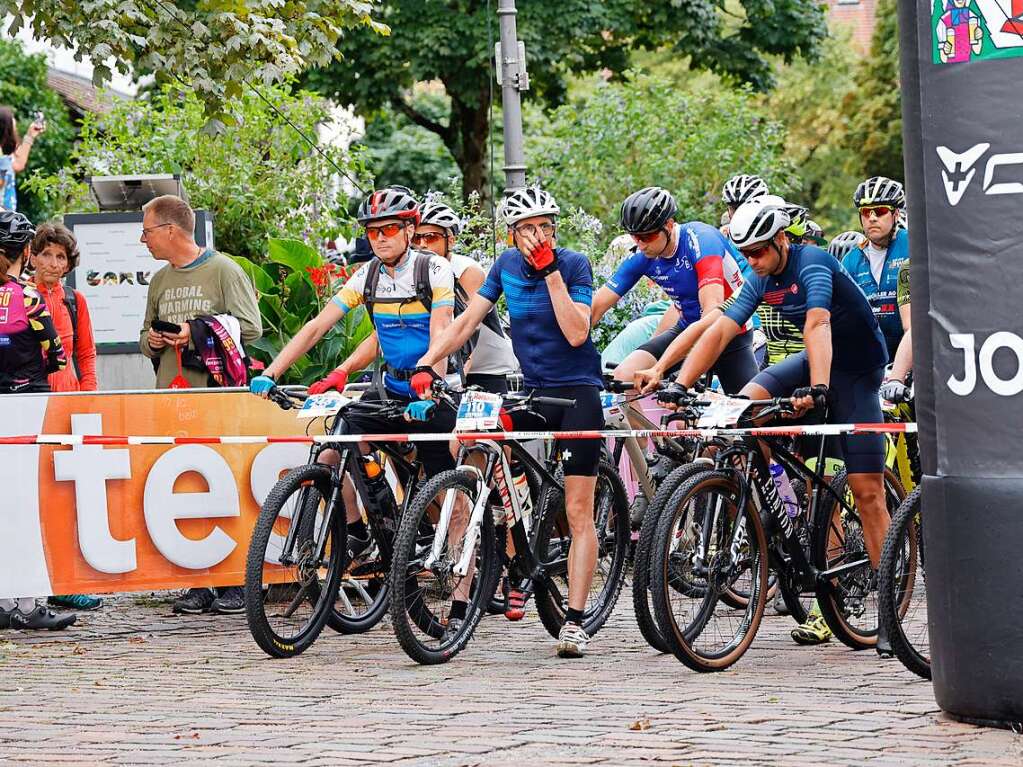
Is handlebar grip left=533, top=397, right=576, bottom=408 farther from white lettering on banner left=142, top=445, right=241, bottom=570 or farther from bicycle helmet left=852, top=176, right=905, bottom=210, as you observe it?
bicycle helmet left=852, top=176, right=905, bottom=210

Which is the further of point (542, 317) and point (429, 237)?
point (429, 237)

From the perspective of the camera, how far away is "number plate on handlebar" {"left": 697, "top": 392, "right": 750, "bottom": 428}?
8.15m

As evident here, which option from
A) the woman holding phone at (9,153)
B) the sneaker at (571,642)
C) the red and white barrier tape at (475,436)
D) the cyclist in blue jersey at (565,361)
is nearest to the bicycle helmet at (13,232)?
the red and white barrier tape at (475,436)

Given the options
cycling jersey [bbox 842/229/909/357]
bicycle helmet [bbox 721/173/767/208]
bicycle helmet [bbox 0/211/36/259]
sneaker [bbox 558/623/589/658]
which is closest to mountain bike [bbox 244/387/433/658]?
sneaker [bbox 558/623/589/658]

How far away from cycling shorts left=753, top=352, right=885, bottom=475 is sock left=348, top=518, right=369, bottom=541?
197cm

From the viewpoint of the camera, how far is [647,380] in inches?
352

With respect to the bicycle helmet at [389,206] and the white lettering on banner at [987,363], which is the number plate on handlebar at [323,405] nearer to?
the bicycle helmet at [389,206]

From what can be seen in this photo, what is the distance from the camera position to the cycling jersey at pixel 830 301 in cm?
→ 847

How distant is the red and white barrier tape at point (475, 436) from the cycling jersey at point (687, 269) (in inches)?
38.6

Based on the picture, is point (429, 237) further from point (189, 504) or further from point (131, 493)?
point (131, 493)

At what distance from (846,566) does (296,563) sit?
248 cm

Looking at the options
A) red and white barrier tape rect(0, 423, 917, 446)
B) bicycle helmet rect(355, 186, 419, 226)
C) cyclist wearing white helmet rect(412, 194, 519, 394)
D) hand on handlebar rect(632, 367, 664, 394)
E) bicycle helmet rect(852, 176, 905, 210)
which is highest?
bicycle helmet rect(852, 176, 905, 210)

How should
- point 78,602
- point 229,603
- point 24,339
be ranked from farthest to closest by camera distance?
point 78,602, point 229,603, point 24,339

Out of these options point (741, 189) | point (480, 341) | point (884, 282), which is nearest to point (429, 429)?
point (480, 341)
